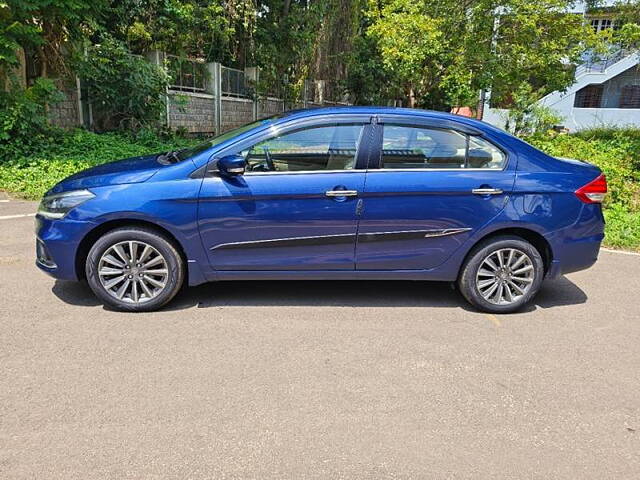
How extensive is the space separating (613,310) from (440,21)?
13.3m

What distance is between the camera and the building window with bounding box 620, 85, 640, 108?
3056 cm

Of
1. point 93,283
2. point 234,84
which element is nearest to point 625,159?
point 93,283

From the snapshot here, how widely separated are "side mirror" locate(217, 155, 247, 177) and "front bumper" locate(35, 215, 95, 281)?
3.62ft

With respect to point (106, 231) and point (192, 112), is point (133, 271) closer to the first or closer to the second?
point (106, 231)

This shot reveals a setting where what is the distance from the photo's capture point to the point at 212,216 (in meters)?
4.00

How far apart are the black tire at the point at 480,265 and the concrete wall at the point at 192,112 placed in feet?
38.1

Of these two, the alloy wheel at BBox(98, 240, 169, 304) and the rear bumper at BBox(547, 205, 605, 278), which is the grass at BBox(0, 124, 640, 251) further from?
the alloy wheel at BBox(98, 240, 169, 304)

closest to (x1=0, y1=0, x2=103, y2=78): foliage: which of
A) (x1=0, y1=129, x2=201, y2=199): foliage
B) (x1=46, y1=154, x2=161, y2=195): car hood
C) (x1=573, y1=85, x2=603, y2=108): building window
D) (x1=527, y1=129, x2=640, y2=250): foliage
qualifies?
(x1=0, y1=129, x2=201, y2=199): foliage

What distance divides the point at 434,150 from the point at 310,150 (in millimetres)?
1038

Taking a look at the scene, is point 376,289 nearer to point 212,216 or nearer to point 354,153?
point 354,153

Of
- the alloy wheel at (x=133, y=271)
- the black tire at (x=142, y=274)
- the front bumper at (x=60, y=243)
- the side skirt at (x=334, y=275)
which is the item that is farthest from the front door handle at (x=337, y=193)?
the front bumper at (x=60, y=243)

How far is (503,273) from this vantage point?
14.1ft

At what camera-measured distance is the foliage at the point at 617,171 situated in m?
7.07

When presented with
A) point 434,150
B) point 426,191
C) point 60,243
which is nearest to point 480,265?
point 426,191
